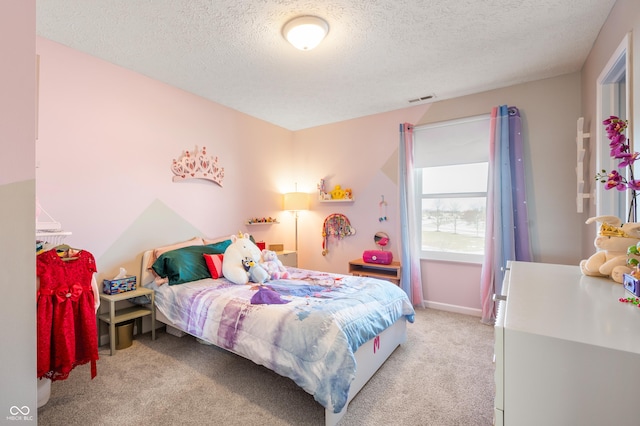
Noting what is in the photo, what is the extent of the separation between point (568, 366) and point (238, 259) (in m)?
2.56

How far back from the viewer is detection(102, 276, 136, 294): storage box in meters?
2.48

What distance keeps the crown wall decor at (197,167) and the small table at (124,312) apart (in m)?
→ 1.24

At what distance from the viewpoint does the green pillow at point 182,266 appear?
267cm

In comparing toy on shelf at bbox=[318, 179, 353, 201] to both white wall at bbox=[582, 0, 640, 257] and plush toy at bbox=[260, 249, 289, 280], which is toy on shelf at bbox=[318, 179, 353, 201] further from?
white wall at bbox=[582, 0, 640, 257]

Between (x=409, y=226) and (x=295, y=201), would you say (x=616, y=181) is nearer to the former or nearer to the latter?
(x=409, y=226)

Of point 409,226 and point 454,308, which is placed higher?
point 409,226

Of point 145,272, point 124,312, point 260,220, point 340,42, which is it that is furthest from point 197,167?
point 340,42

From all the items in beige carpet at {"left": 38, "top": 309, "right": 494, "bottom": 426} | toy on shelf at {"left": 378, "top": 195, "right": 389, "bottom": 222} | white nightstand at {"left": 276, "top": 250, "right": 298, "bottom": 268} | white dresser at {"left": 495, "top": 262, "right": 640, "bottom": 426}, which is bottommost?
beige carpet at {"left": 38, "top": 309, "right": 494, "bottom": 426}

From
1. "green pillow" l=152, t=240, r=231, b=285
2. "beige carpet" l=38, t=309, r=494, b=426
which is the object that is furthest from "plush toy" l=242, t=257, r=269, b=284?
"beige carpet" l=38, t=309, r=494, b=426

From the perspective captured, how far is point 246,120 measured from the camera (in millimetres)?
3936

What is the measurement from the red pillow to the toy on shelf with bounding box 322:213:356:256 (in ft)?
6.18

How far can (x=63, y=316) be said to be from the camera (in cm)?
169

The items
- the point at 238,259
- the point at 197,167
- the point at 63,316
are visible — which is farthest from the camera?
the point at 197,167

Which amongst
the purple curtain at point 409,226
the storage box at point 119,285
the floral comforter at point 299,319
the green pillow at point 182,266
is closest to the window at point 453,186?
the purple curtain at point 409,226
